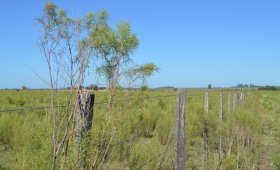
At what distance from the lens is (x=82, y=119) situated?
4.21 meters

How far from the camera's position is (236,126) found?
10789 millimetres

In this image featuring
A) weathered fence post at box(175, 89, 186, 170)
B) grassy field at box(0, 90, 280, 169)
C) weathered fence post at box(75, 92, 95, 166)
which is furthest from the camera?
weathered fence post at box(175, 89, 186, 170)

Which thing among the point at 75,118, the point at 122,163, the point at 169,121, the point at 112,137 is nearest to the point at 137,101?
the point at 112,137

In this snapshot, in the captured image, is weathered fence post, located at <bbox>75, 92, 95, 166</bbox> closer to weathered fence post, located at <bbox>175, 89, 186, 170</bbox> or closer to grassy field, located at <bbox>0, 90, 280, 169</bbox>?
grassy field, located at <bbox>0, 90, 280, 169</bbox>

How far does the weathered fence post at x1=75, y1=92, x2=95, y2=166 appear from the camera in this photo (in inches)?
164

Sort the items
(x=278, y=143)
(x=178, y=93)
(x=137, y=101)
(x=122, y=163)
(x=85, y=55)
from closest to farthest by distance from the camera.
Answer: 1. (x=85, y=55)
2. (x=137, y=101)
3. (x=178, y=93)
4. (x=122, y=163)
5. (x=278, y=143)

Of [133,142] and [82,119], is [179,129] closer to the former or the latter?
[133,142]

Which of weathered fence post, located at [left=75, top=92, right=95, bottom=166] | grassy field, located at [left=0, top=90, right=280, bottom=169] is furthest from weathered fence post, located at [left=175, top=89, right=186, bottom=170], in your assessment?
weathered fence post, located at [left=75, top=92, right=95, bottom=166]

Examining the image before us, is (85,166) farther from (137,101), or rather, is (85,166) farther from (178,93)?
(178,93)

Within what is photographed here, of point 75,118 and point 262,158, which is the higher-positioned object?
point 75,118

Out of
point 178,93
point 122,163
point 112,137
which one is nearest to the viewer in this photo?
point 112,137

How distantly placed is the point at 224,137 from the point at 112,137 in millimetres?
6672

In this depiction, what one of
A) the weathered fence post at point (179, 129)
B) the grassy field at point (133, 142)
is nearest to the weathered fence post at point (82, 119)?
the grassy field at point (133, 142)

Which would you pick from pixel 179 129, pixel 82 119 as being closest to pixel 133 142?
pixel 179 129
